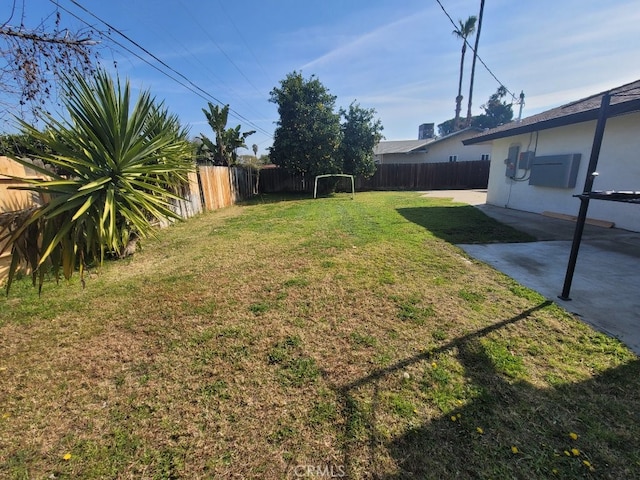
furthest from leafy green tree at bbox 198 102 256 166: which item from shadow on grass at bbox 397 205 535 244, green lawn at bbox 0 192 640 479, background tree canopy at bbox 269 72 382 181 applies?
green lawn at bbox 0 192 640 479

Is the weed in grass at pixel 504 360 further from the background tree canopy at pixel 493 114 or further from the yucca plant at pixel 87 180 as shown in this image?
the background tree canopy at pixel 493 114

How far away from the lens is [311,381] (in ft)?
7.24

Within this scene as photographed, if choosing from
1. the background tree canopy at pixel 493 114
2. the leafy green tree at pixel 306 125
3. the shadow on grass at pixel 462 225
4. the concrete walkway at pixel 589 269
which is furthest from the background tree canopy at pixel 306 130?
the background tree canopy at pixel 493 114

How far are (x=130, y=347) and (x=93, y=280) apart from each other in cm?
218

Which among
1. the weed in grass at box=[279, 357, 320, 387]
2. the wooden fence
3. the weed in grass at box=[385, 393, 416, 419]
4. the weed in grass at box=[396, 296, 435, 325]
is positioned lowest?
the weed in grass at box=[385, 393, 416, 419]

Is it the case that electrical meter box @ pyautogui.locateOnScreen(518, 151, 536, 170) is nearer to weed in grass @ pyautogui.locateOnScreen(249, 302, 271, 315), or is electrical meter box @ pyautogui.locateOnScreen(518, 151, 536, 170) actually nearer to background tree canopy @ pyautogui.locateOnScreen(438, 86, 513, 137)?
weed in grass @ pyautogui.locateOnScreen(249, 302, 271, 315)

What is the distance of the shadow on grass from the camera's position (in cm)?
593

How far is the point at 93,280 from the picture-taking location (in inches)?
163

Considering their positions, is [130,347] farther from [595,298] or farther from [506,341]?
[595,298]

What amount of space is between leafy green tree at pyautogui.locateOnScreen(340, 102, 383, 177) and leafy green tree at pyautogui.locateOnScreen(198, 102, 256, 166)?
5289 mm

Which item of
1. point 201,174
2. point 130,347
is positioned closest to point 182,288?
point 130,347

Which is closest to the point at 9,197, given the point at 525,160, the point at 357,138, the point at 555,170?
the point at 555,170

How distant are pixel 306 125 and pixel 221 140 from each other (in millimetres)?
4374

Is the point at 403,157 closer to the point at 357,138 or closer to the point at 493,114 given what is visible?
the point at 357,138
